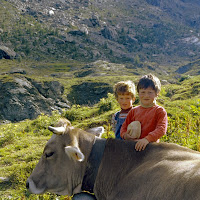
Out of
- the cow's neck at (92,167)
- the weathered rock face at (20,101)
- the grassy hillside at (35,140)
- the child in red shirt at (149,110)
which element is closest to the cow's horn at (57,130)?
the cow's neck at (92,167)

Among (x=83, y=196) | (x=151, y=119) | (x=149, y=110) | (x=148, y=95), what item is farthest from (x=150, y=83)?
(x=83, y=196)

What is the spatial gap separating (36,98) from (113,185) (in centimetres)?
2399

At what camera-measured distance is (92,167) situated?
4.43 meters

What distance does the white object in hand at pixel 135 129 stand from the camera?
178 inches

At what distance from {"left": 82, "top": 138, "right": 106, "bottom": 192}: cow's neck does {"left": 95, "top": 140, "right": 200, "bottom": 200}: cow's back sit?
0.35ft

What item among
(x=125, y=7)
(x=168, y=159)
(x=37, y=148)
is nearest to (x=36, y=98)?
(x=37, y=148)

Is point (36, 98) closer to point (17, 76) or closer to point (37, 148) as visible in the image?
point (17, 76)

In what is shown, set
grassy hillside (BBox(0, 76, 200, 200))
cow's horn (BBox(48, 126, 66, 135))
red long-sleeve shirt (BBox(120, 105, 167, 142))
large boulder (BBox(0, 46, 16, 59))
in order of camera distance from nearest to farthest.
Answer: cow's horn (BBox(48, 126, 66, 135))
red long-sleeve shirt (BBox(120, 105, 167, 142))
grassy hillside (BBox(0, 76, 200, 200))
large boulder (BBox(0, 46, 16, 59))

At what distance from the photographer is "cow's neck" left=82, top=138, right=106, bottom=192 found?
443 centimetres

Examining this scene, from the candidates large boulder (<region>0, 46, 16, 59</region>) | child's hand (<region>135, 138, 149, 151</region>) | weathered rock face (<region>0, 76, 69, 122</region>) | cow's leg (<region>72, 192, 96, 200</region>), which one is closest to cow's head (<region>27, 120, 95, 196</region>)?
cow's leg (<region>72, 192, 96, 200</region>)

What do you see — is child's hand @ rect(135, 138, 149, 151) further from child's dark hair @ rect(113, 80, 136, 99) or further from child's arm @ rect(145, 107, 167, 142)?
child's dark hair @ rect(113, 80, 136, 99)

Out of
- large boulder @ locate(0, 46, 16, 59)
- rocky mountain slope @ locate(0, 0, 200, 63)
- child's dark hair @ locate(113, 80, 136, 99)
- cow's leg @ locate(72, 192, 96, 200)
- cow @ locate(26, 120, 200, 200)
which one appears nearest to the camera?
cow @ locate(26, 120, 200, 200)

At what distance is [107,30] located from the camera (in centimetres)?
12594

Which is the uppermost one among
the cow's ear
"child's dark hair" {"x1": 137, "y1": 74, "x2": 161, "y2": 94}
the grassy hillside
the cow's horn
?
"child's dark hair" {"x1": 137, "y1": 74, "x2": 161, "y2": 94}
